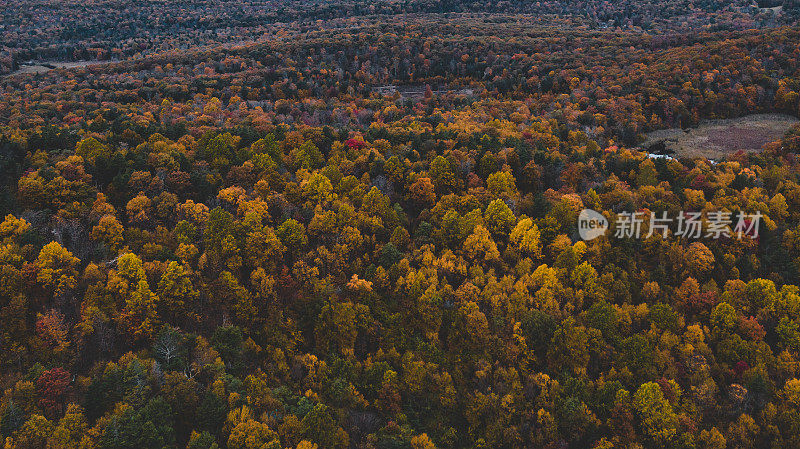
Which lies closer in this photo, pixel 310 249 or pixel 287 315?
pixel 287 315

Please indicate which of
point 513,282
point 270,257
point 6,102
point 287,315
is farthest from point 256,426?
point 6,102

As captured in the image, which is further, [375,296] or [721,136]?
[721,136]

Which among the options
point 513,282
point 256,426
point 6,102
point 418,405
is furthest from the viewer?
point 6,102

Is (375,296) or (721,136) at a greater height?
(375,296)

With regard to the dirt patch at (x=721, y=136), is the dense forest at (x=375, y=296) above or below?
above

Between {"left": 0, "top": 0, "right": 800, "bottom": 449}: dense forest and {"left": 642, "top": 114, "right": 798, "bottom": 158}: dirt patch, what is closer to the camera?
{"left": 0, "top": 0, "right": 800, "bottom": 449}: dense forest

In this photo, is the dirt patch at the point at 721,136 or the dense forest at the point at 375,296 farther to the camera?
the dirt patch at the point at 721,136

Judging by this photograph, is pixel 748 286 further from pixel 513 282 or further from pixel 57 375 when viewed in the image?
pixel 57 375

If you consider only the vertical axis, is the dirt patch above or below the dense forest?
below
